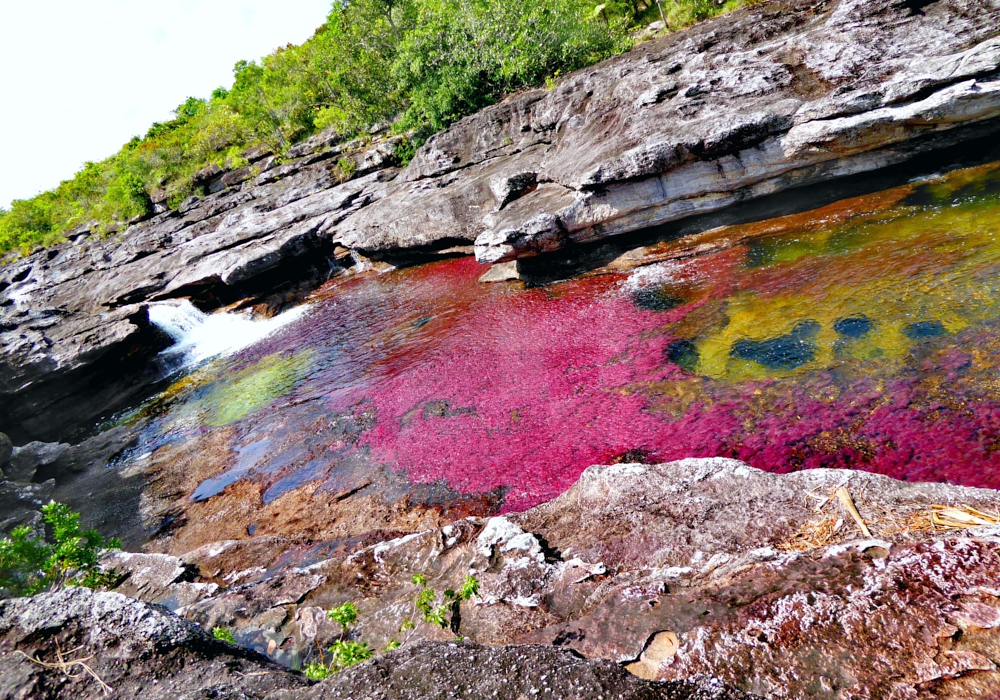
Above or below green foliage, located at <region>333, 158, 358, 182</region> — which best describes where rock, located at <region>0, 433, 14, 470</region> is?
below

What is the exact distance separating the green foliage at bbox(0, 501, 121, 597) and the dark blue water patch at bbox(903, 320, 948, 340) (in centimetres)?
1420

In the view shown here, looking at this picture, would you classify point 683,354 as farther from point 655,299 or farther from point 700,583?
point 700,583

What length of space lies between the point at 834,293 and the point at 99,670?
13.1 meters

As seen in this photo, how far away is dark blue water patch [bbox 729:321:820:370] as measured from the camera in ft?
31.0

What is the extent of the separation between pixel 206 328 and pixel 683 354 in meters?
25.8

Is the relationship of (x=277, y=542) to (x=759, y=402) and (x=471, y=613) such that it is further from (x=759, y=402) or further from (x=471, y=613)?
(x=759, y=402)

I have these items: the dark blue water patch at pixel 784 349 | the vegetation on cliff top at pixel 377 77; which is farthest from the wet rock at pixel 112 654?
the vegetation on cliff top at pixel 377 77

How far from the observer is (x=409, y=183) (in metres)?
26.3

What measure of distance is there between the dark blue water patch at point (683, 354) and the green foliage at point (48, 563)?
36.8ft

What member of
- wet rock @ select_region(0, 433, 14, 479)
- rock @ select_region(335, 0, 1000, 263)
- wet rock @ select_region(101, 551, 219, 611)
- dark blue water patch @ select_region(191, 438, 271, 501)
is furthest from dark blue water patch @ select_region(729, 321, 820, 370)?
wet rock @ select_region(0, 433, 14, 479)

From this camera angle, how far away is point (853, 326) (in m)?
9.62

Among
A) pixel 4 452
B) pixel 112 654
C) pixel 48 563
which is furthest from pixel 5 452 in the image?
pixel 112 654

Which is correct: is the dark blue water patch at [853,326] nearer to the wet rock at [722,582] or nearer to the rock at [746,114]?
the wet rock at [722,582]

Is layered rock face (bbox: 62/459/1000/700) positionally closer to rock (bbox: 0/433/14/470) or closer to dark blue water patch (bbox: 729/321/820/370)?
dark blue water patch (bbox: 729/321/820/370)
